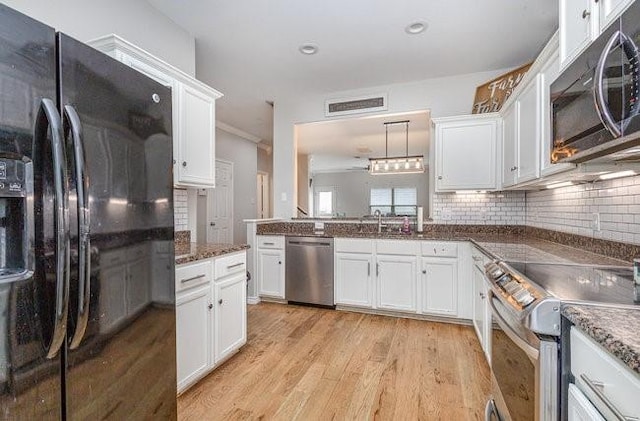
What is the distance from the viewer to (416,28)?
8.76ft

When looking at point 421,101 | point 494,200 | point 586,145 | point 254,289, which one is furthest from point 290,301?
point 586,145

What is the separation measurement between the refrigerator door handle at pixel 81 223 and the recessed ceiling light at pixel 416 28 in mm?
2569

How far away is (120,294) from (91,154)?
0.50m

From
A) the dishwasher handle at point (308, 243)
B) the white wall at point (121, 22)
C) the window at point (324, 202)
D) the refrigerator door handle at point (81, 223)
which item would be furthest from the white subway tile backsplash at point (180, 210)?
the window at point (324, 202)

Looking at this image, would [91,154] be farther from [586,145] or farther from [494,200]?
[494,200]

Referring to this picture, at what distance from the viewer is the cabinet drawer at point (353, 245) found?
3.41 metres

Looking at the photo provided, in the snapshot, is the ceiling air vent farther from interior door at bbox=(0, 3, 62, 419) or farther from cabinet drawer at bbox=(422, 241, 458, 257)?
interior door at bbox=(0, 3, 62, 419)

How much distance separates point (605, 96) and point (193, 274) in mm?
2061

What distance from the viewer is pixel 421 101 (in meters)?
3.75

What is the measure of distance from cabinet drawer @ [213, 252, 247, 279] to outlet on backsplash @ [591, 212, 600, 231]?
2377mm

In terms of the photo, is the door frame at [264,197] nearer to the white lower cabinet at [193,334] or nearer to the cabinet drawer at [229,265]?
the cabinet drawer at [229,265]

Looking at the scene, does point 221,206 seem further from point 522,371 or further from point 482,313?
point 522,371

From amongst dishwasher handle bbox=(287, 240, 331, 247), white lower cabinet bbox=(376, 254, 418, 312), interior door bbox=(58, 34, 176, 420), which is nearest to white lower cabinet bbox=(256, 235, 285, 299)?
dishwasher handle bbox=(287, 240, 331, 247)

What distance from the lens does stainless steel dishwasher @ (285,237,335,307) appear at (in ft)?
11.8
